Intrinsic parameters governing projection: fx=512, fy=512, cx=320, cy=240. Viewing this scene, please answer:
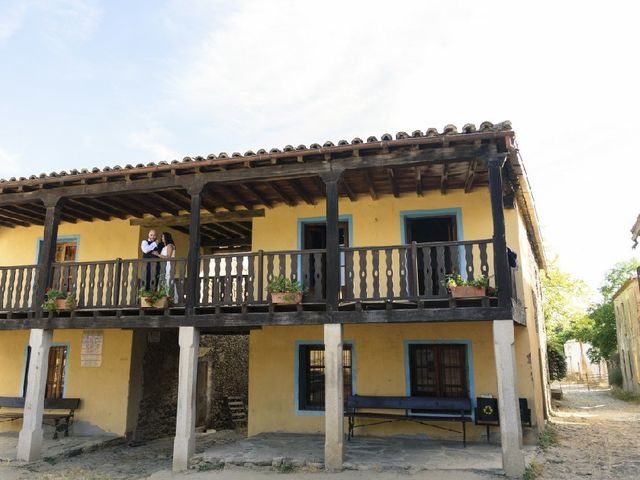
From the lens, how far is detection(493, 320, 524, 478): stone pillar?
7.42 m

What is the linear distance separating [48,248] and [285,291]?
5087 millimetres

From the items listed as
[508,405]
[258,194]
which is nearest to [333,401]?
[508,405]

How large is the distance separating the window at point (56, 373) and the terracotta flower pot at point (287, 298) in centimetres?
719

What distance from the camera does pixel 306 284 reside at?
29.8 ft

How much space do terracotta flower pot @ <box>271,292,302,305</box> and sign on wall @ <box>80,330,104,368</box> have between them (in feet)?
20.5

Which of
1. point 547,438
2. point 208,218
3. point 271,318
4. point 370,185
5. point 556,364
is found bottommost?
point 547,438

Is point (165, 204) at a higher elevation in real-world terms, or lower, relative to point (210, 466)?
higher

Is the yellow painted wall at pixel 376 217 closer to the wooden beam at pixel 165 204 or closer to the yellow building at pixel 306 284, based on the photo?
the yellow building at pixel 306 284

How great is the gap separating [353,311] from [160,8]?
8.45 m

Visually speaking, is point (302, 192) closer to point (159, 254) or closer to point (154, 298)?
point (159, 254)

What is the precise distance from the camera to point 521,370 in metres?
10.2

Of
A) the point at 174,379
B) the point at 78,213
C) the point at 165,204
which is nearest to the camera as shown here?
the point at 165,204

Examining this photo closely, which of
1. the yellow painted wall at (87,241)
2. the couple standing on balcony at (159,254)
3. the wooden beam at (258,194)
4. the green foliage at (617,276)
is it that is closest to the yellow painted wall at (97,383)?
the yellow painted wall at (87,241)

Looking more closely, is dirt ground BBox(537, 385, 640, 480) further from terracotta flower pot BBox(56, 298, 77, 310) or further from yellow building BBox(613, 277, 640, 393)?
yellow building BBox(613, 277, 640, 393)
